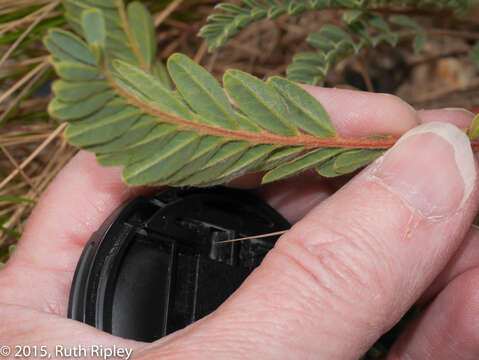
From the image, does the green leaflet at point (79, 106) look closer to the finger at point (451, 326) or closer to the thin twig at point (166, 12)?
the finger at point (451, 326)

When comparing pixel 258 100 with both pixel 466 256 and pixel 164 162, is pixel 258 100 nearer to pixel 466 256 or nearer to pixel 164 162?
Result: pixel 164 162

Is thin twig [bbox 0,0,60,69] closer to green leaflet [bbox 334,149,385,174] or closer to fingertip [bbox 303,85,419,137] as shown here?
fingertip [bbox 303,85,419,137]

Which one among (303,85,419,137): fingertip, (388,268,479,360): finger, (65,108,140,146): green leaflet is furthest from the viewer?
(388,268,479,360): finger

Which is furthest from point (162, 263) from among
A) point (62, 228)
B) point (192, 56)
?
point (192, 56)

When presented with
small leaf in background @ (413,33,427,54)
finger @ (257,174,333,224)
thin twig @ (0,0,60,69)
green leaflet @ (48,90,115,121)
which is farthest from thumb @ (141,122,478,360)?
thin twig @ (0,0,60,69)

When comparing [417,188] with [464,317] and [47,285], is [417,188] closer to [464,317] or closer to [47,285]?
[464,317]

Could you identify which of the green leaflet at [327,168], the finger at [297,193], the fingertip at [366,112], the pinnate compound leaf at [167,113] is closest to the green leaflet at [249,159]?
the pinnate compound leaf at [167,113]
